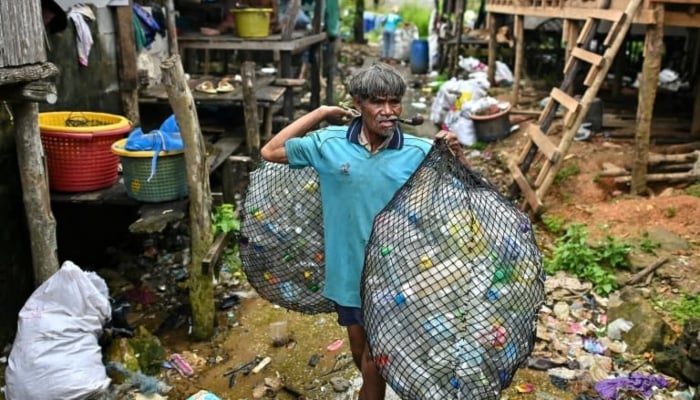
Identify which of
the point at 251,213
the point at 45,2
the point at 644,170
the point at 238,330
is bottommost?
the point at 238,330

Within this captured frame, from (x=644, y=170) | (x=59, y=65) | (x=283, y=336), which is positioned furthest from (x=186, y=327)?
(x=644, y=170)

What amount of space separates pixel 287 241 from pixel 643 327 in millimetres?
2660

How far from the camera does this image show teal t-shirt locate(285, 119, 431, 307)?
109 inches

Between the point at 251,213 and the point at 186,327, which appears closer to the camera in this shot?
the point at 251,213

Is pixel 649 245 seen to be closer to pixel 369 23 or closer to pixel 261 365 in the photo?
pixel 261 365

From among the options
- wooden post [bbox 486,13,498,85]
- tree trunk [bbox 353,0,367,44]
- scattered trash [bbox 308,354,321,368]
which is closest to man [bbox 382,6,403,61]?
tree trunk [bbox 353,0,367,44]

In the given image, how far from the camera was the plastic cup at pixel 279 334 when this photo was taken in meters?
4.74

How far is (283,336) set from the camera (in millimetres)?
4797

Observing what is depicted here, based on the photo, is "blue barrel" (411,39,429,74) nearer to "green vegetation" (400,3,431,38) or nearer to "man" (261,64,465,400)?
"green vegetation" (400,3,431,38)

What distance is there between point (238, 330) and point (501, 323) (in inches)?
106

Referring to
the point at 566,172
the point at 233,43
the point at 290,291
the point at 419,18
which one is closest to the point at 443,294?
the point at 290,291

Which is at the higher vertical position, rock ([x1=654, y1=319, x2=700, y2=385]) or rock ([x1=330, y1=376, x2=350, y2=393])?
rock ([x1=654, y1=319, x2=700, y2=385])

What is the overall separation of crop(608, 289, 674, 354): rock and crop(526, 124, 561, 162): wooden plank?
7.29ft

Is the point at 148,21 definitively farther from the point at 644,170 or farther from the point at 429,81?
the point at 429,81
